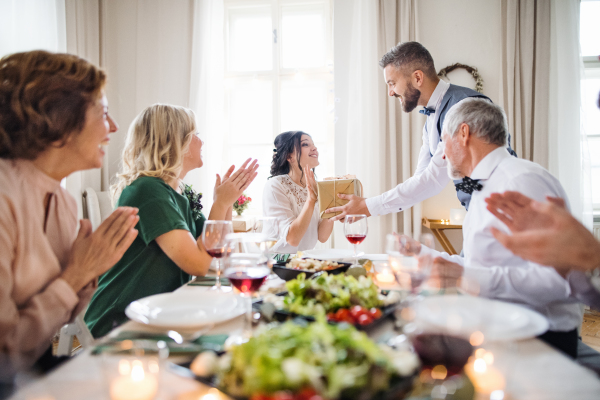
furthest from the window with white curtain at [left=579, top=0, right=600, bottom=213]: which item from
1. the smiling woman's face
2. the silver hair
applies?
the silver hair

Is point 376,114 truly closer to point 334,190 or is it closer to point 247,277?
point 334,190

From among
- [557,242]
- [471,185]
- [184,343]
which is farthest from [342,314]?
[471,185]

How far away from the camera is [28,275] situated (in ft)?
3.00

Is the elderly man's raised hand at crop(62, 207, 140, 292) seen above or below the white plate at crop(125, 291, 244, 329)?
above

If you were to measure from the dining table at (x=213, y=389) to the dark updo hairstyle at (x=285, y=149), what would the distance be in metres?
2.11

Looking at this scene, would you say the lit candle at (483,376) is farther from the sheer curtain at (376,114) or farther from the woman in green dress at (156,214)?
the sheer curtain at (376,114)

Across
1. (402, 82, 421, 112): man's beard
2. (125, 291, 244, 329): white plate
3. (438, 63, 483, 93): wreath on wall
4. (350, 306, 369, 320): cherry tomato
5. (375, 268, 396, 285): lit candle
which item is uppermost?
(438, 63, 483, 93): wreath on wall

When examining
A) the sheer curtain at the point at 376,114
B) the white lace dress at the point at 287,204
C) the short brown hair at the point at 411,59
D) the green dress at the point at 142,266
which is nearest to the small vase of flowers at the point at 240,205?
the sheer curtain at the point at 376,114

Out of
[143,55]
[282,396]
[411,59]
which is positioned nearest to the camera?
[282,396]

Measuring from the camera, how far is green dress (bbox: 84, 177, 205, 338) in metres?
1.35

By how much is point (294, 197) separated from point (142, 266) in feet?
4.40

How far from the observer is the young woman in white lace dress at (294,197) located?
231 centimetres

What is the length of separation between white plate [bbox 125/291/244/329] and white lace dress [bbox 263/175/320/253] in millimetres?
1382

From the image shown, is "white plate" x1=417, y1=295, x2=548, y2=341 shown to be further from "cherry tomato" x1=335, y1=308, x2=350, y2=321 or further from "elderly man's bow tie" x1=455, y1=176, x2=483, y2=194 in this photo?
"elderly man's bow tie" x1=455, y1=176, x2=483, y2=194
